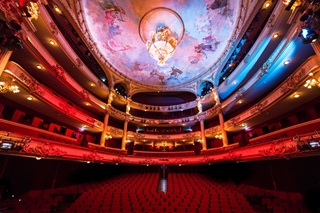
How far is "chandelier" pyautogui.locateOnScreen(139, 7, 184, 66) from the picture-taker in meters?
11.5

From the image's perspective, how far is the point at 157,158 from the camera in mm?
13906

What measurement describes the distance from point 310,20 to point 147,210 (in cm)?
842

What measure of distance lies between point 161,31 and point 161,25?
4.72 feet

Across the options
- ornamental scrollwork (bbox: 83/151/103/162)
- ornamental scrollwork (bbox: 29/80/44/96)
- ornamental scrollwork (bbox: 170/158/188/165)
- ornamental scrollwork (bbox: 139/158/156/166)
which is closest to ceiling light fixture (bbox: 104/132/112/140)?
ornamental scrollwork (bbox: 83/151/103/162)

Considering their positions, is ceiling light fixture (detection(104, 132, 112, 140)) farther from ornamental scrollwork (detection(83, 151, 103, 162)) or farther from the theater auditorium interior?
ornamental scrollwork (detection(83, 151, 103, 162))

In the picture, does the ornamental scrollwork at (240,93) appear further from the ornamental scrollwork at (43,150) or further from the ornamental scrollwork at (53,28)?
the ornamental scrollwork at (53,28)

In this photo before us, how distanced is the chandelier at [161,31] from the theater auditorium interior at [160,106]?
0.11 m

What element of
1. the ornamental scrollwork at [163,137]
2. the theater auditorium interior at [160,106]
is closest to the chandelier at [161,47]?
the theater auditorium interior at [160,106]

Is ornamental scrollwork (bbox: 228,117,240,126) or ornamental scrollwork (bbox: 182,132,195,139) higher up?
ornamental scrollwork (bbox: 228,117,240,126)

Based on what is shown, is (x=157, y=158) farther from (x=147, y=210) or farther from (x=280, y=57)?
(x=280, y=57)

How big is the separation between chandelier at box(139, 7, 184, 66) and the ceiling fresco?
9 centimetres

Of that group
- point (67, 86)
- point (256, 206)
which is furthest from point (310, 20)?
point (67, 86)

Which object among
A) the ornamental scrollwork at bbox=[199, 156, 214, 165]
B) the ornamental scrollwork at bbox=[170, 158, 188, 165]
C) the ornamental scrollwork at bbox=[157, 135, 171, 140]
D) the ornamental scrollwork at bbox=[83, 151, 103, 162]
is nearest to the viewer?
the ornamental scrollwork at bbox=[83, 151, 103, 162]

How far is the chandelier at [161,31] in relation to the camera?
11531 millimetres
